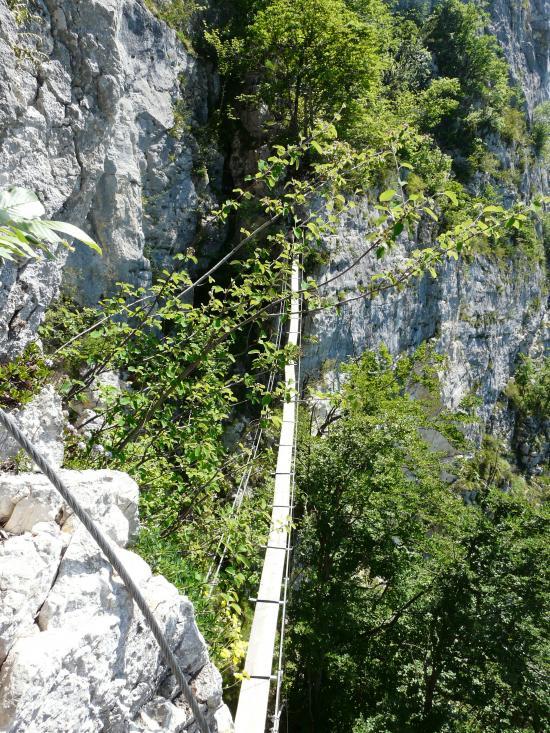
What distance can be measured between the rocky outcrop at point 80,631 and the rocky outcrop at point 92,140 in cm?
185

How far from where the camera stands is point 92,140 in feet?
16.9

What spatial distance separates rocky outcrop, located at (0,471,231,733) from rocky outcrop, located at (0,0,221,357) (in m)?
1.85

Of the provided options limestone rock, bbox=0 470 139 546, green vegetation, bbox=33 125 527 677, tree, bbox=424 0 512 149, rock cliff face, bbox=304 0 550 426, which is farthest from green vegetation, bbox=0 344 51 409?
tree, bbox=424 0 512 149

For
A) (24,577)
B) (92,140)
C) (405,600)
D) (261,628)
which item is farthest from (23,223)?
(405,600)

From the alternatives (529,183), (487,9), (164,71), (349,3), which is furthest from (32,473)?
(487,9)

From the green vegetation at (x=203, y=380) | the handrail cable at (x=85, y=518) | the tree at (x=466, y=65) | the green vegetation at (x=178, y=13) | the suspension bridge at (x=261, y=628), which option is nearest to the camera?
the handrail cable at (x=85, y=518)

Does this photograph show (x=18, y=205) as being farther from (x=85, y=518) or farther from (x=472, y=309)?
(x=472, y=309)

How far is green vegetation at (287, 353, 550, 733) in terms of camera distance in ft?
Answer: 20.8

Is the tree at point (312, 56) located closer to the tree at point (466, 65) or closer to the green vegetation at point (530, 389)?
the tree at point (466, 65)

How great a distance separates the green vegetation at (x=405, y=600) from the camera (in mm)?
6348

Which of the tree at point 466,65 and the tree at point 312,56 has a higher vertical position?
the tree at point 466,65

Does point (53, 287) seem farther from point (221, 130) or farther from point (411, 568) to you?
point (221, 130)

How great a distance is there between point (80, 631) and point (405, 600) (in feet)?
21.5

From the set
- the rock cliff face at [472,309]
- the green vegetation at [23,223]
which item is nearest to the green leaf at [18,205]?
the green vegetation at [23,223]
